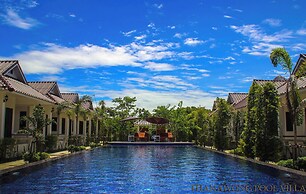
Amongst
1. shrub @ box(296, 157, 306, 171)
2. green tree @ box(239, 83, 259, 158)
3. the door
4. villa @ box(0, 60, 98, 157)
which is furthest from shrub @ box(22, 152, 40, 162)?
shrub @ box(296, 157, 306, 171)

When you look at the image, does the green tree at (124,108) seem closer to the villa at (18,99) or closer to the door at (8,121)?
the villa at (18,99)

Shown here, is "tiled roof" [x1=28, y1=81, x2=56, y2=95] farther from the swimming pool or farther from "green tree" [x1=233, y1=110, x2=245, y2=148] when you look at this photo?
"green tree" [x1=233, y1=110, x2=245, y2=148]

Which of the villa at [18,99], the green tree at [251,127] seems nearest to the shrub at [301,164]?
the green tree at [251,127]

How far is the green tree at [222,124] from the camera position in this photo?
74.2 ft

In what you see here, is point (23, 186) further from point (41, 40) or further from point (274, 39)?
point (274, 39)

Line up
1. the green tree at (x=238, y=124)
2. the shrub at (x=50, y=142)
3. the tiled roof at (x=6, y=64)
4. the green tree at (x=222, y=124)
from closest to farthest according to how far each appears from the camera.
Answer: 1. the tiled roof at (x=6, y=64)
2. the shrub at (x=50, y=142)
3. the green tree at (x=238, y=124)
4. the green tree at (x=222, y=124)

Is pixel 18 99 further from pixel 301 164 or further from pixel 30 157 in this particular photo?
pixel 301 164

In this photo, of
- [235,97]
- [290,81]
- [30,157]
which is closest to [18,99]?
[30,157]

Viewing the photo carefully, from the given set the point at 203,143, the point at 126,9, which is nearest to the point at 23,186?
the point at 126,9

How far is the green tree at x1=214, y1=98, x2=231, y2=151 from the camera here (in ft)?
74.2

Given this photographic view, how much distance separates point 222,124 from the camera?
22.8 meters

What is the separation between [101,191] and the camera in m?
8.23

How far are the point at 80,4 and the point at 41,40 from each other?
14.1 ft

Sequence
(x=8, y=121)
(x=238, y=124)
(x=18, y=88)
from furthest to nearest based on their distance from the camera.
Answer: (x=238, y=124)
(x=8, y=121)
(x=18, y=88)
